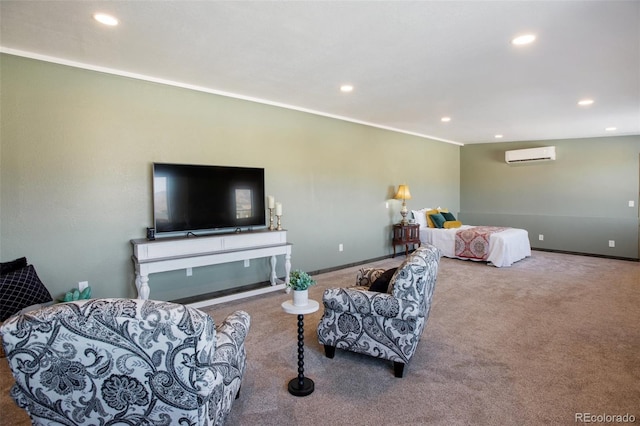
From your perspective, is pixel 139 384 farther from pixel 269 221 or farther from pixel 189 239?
pixel 269 221

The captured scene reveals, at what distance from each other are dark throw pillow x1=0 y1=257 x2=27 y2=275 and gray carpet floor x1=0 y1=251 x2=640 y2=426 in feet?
2.58

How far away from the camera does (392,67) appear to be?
3.30m

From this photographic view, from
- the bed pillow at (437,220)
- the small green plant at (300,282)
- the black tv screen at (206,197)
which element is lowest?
the small green plant at (300,282)

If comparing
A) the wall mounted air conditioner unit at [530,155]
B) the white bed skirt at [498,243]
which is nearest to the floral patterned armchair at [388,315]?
the white bed skirt at [498,243]

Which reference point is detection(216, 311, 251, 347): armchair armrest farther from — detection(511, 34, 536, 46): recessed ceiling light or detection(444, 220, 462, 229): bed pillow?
detection(444, 220, 462, 229): bed pillow

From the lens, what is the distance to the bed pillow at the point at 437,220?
7.05 meters

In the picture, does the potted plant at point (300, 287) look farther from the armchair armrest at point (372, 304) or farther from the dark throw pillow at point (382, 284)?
the dark throw pillow at point (382, 284)

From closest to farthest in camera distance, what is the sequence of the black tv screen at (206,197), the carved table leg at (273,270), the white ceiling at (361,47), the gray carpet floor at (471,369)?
the gray carpet floor at (471,369)
the white ceiling at (361,47)
the black tv screen at (206,197)
the carved table leg at (273,270)

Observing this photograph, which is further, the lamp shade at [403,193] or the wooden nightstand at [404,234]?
the wooden nightstand at [404,234]

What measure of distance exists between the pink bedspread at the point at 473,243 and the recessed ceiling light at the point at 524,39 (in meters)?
4.03

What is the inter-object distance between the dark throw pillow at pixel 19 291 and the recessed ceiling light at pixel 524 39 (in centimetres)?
448

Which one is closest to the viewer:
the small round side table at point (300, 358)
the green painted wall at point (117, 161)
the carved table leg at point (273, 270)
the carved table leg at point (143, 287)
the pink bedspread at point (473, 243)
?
the small round side table at point (300, 358)

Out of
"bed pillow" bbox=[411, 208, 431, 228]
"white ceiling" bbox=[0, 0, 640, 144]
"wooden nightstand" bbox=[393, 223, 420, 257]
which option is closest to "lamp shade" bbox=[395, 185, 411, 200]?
"wooden nightstand" bbox=[393, 223, 420, 257]

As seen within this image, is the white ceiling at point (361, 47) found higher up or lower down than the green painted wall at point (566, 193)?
higher up
